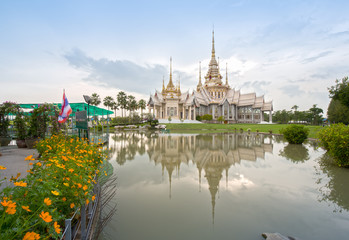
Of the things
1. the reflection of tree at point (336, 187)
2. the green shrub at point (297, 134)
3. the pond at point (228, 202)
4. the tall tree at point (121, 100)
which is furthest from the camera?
the tall tree at point (121, 100)

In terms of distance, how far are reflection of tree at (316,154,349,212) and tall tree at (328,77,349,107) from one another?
66.0 ft

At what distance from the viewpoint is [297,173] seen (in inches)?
291

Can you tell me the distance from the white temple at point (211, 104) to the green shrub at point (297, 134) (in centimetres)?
3478

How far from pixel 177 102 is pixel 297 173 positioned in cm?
4523

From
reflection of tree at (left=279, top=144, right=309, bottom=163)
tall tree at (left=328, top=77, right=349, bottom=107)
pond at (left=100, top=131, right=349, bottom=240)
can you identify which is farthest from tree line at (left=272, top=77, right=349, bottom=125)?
pond at (left=100, top=131, right=349, bottom=240)

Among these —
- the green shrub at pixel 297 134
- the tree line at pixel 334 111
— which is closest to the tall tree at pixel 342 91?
the tree line at pixel 334 111

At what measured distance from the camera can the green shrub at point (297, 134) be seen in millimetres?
16188

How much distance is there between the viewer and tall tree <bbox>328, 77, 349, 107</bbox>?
22188 millimetres

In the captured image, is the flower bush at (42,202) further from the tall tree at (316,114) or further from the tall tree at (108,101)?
the tall tree at (316,114)

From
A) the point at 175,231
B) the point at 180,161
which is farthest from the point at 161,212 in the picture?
the point at 180,161

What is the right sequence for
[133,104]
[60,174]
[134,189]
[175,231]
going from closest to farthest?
[60,174] → [175,231] → [134,189] → [133,104]

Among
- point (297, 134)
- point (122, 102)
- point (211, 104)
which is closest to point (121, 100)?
point (122, 102)

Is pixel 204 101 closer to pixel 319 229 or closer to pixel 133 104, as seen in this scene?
pixel 133 104

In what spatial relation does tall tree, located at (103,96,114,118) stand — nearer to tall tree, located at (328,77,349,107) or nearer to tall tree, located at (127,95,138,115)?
tall tree, located at (127,95,138,115)
